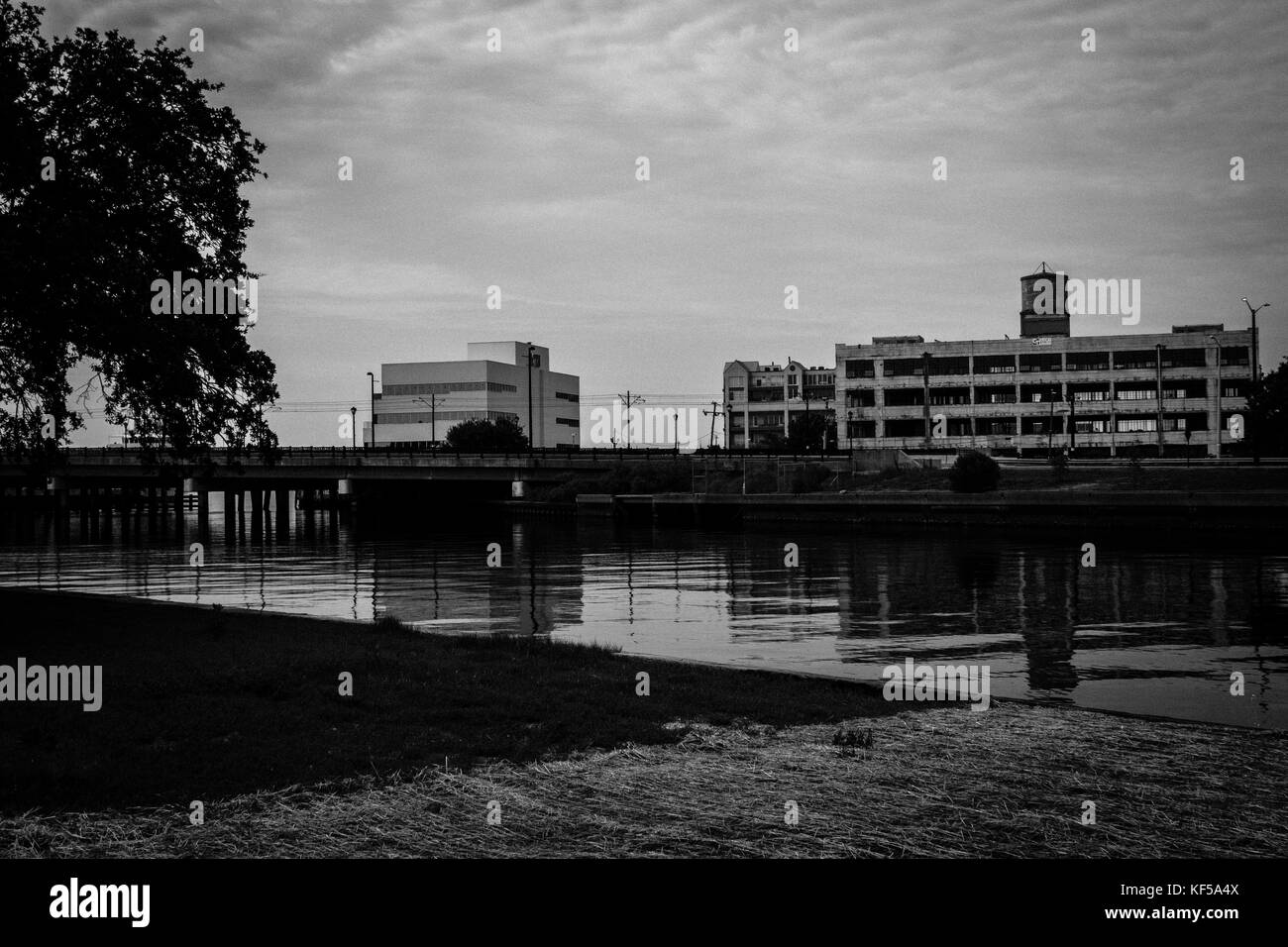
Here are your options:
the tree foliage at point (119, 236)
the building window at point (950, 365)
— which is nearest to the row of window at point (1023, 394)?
the building window at point (950, 365)

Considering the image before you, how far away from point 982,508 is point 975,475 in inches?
275

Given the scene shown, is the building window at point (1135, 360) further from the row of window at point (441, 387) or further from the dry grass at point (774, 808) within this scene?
the dry grass at point (774, 808)

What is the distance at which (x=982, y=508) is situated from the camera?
7156cm

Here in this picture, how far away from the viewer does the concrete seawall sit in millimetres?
61656

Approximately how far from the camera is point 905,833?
26.2 ft

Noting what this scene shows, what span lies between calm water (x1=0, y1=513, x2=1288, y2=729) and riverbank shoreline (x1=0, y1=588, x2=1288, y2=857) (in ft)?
14.2

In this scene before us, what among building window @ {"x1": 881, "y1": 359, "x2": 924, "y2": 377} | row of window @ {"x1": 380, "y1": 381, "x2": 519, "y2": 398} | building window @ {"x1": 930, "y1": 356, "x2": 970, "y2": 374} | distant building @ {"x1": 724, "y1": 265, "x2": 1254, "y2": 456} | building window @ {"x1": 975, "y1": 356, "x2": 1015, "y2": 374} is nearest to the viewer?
distant building @ {"x1": 724, "y1": 265, "x2": 1254, "y2": 456}


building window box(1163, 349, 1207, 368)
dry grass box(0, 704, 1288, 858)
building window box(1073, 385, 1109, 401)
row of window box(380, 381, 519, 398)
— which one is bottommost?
dry grass box(0, 704, 1288, 858)

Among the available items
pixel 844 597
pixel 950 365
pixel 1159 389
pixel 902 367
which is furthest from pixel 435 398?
pixel 844 597

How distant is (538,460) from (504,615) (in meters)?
82.4

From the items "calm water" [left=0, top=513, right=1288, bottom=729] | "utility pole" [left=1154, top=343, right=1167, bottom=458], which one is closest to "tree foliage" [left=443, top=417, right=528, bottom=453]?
"utility pole" [left=1154, top=343, right=1167, bottom=458]

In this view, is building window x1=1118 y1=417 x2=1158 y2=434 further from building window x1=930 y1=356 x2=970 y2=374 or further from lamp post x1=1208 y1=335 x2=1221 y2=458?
building window x1=930 y1=356 x2=970 y2=374

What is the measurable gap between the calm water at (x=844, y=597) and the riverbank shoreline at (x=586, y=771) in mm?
4324

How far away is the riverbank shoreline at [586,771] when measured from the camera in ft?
26.0
